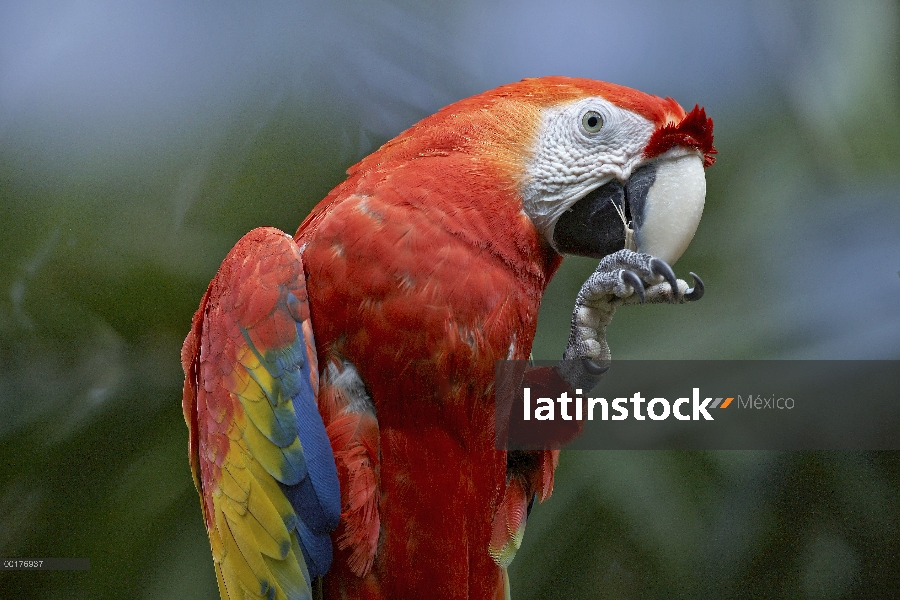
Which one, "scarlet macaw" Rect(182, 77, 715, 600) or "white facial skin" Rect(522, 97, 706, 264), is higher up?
"white facial skin" Rect(522, 97, 706, 264)

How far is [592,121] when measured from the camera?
0.89m

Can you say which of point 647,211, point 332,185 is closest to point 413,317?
point 647,211

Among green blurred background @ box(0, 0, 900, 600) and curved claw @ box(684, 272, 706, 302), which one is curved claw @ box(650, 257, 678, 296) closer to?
curved claw @ box(684, 272, 706, 302)

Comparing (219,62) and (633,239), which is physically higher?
(219,62)

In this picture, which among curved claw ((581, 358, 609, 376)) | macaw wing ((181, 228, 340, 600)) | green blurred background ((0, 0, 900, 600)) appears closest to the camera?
macaw wing ((181, 228, 340, 600))

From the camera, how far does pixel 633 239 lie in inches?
35.1

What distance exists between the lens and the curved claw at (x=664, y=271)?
0.83 metres

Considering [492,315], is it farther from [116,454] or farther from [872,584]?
[872,584]

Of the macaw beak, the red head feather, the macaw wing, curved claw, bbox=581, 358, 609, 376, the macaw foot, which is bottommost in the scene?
the macaw wing

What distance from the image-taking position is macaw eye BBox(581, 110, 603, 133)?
2.90 ft

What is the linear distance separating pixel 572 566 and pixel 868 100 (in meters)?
1.02

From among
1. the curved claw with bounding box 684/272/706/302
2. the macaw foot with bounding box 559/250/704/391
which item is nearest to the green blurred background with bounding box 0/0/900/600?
the macaw foot with bounding box 559/250/704/391

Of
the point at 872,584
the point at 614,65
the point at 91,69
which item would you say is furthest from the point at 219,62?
the point at 872,584

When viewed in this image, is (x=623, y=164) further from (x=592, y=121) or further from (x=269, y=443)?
(x=269, y=443)
